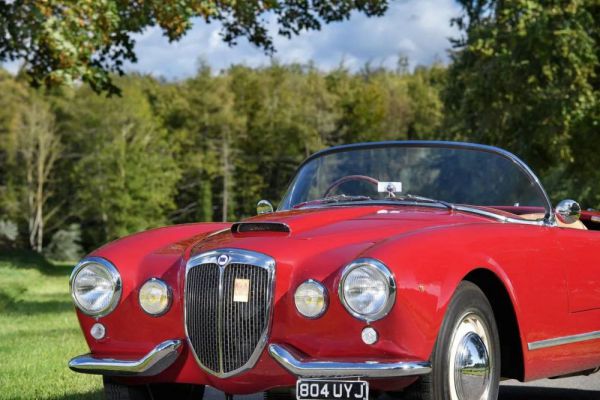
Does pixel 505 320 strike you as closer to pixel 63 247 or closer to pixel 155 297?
pixel 155 297

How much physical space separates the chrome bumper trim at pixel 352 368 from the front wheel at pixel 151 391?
3.47 ft

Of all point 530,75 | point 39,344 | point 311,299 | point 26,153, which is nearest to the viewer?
point 311,299

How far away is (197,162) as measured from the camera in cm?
7962

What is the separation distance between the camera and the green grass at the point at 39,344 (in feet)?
21.6

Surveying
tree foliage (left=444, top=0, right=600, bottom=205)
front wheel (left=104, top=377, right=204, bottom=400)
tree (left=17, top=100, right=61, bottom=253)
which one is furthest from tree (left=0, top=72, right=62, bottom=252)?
front wheel (left=104, top=377, right=204, bottom=400)

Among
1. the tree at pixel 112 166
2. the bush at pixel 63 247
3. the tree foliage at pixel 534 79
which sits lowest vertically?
the bush at pixel 63 247

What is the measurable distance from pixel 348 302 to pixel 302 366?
1.06 feet

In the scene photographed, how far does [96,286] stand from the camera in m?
4.91

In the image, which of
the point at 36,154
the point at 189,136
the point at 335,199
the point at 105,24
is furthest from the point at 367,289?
the point at 189,136

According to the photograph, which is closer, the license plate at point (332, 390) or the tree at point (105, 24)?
the license plate at point (332, 390)

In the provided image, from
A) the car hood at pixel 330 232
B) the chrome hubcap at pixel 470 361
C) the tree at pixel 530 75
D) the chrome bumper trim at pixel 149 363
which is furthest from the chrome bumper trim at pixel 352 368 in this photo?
the tree at pixel 530 75

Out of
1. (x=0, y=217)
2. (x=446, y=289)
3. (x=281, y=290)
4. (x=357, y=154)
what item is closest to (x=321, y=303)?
(x=281, y=290)

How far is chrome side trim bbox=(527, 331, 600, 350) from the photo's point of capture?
508 centimetres

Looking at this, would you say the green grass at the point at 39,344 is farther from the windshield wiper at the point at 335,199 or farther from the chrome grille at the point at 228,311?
the chrome grille at the point at 228,311
